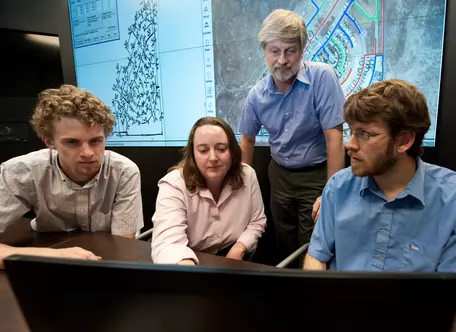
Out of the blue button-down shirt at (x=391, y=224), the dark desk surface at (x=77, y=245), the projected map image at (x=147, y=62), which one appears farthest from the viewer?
the projected map image at (x=147, y=62)

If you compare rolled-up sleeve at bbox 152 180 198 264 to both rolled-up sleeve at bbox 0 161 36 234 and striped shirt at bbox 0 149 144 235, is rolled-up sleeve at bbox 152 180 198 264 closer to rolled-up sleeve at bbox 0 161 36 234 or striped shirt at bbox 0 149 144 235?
striped shirt at bbox 0 149 144 235

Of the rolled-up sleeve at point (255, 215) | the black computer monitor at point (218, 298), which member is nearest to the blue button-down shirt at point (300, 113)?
the rolled-up sleeve at point (255, 215)

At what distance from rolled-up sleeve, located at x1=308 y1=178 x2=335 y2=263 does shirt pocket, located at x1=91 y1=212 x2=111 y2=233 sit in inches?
42.6

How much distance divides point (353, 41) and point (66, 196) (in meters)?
1.98

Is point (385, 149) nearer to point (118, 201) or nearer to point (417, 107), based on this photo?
point (417, 107)

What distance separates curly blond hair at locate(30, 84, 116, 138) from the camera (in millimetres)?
1383

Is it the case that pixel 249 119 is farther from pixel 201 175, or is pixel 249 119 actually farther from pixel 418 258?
pixel 418 258

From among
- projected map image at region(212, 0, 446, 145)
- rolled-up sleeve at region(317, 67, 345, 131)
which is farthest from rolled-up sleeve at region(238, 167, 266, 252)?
projected map image at region(212, 0, 446, 145)

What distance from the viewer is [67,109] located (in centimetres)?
137

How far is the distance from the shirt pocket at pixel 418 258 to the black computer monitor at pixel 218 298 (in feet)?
2.81

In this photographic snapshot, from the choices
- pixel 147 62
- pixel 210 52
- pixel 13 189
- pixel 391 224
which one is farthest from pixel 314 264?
pixel 147 62

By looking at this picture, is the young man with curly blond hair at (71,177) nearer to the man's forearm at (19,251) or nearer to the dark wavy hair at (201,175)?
the man's forearm at (19,251)

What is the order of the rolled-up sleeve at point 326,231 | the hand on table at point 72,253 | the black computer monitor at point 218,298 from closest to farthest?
the black computer monitor at point 218,298, the hand on table at point 72,253, the rolled-up sleeve at point 326,231

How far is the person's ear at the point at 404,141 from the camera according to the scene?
44.0 inches
